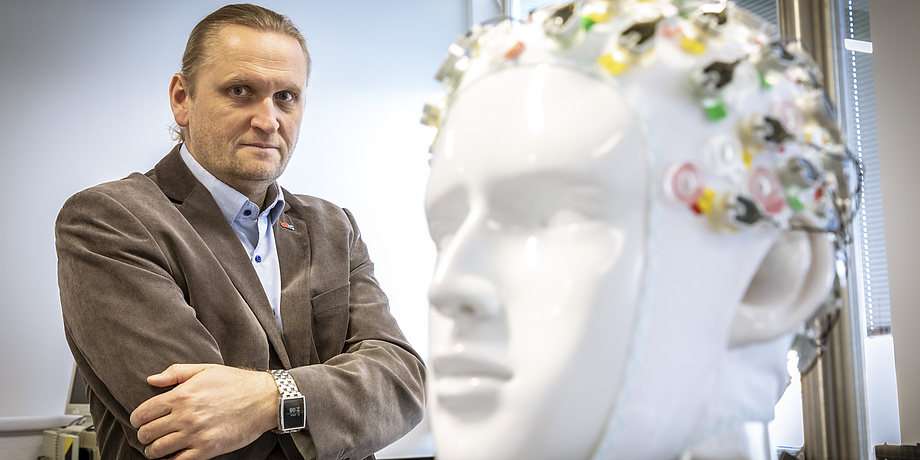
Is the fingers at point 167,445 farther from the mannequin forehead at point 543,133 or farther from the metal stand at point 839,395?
the metal stand at point 839,395

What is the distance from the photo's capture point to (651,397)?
57cm

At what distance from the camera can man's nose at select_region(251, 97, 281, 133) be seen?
1.59m

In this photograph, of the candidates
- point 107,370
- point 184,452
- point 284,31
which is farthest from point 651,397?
point 284,31

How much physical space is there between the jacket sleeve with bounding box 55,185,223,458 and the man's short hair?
43 centimetres

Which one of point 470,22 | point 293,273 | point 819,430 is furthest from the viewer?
point 470,22

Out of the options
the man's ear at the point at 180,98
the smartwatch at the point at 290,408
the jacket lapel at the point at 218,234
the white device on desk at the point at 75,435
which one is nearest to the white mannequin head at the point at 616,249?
the smartwatch at the point at 290,408

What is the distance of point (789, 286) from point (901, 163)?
830 millimetres

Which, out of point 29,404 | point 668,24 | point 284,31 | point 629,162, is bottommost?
point 29,404

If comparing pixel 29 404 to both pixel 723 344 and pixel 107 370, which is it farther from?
pixel 723 344

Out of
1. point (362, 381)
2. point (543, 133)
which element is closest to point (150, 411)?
point (362, 381)

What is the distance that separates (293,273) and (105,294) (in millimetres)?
397

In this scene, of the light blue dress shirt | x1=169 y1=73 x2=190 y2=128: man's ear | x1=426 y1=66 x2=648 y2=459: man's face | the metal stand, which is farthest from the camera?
x1=169 y1=73 x2=190 y2=128: man's ear

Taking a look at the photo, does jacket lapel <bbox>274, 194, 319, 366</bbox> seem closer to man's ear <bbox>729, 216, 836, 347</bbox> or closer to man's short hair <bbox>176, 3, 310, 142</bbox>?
man's short hair <bbox>176, 3, 310, 142</bbox>

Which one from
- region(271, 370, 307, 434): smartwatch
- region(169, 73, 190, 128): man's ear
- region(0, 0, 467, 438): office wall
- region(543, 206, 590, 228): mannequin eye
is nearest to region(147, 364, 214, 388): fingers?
region(271, 370, 307, 434): smartwatch
